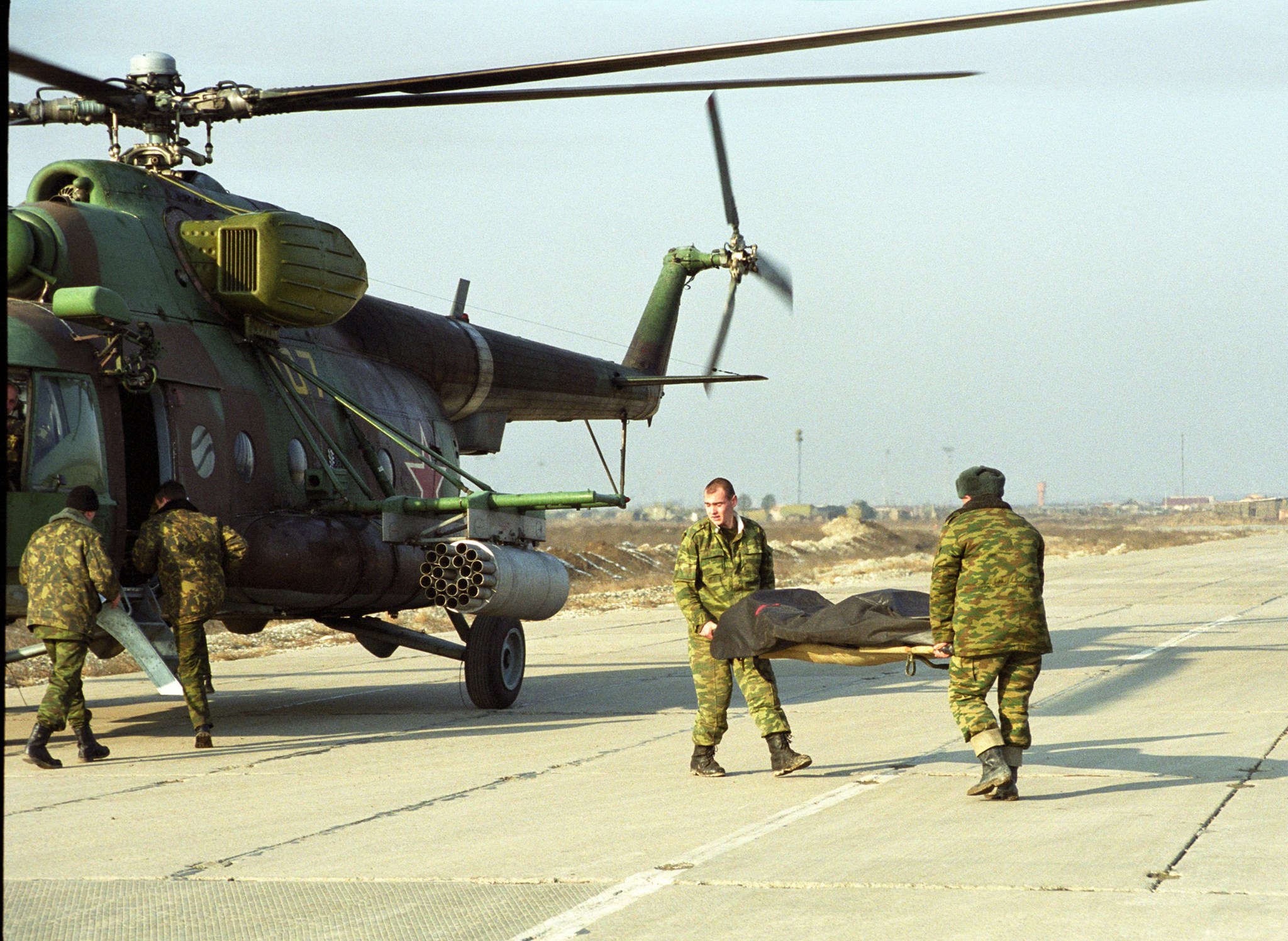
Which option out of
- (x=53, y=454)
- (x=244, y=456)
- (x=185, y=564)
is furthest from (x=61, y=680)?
(x=244, y=456)

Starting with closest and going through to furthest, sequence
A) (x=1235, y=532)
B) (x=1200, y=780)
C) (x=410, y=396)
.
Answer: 1. (x=1200, y=780)
2. (x=410, y=396)
3. (x=1235, y=532)

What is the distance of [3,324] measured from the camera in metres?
3.05

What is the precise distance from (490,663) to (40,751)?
374 cm

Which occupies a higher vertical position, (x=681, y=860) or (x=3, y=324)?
(x=3, y=324)

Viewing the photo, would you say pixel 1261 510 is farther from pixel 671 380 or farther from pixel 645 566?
pixel 671 380

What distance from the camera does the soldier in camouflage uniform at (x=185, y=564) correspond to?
31.5 feet

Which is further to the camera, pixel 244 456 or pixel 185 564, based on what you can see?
pixel 244 456

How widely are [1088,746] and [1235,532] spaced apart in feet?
316

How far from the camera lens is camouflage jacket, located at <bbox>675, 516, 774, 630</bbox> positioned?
8.60m

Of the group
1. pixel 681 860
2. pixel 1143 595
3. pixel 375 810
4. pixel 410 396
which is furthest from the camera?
pixel 1143 595

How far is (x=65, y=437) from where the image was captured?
30.8 ft

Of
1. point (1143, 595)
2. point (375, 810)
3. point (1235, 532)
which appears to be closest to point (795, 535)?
point (1235, 532)

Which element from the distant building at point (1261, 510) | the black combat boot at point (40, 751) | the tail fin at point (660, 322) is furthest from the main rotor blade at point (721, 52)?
the distant building at point (1261, 510)

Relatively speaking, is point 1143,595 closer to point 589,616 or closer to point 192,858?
point 589,616
